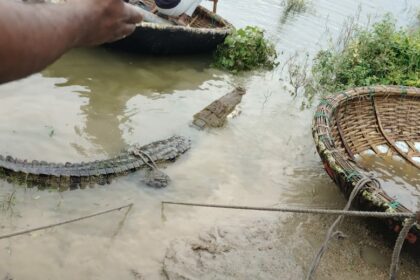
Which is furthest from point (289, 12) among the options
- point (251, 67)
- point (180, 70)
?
point (180, 70)

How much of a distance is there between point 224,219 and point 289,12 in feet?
24.3

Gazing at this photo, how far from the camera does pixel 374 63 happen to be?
6902 mm

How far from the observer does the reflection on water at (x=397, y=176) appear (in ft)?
15.0

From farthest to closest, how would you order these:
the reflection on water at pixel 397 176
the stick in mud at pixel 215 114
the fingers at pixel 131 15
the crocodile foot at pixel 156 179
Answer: the stick in mud at pixel 215 114
the reflection on water at pixel 397 176
the crocodile foot at pixel 156 179
the fingers at pixel 131 15

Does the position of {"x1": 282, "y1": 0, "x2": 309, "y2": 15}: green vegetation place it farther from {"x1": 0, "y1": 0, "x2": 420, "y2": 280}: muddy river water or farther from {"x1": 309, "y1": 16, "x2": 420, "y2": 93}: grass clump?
{"x1": 0, "y1": 0, "x2": 420, "y2": 280}: muddy river water

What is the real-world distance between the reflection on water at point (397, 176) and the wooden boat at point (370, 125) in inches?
1.7

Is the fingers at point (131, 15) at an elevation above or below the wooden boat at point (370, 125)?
above

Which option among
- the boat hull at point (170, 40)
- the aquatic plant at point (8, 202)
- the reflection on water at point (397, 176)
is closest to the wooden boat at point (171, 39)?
the boat hull at point (170, 40)

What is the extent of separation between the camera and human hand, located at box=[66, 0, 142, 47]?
103 cm

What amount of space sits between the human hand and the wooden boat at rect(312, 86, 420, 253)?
281 centimetres

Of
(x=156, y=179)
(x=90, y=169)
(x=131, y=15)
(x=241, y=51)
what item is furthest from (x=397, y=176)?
(x=131, y=15)

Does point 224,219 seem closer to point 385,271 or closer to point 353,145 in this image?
point 385,271

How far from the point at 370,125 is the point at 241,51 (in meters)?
2.40

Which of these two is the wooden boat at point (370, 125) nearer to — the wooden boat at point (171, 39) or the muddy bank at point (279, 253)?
the muddy bank at point (279, 253)
